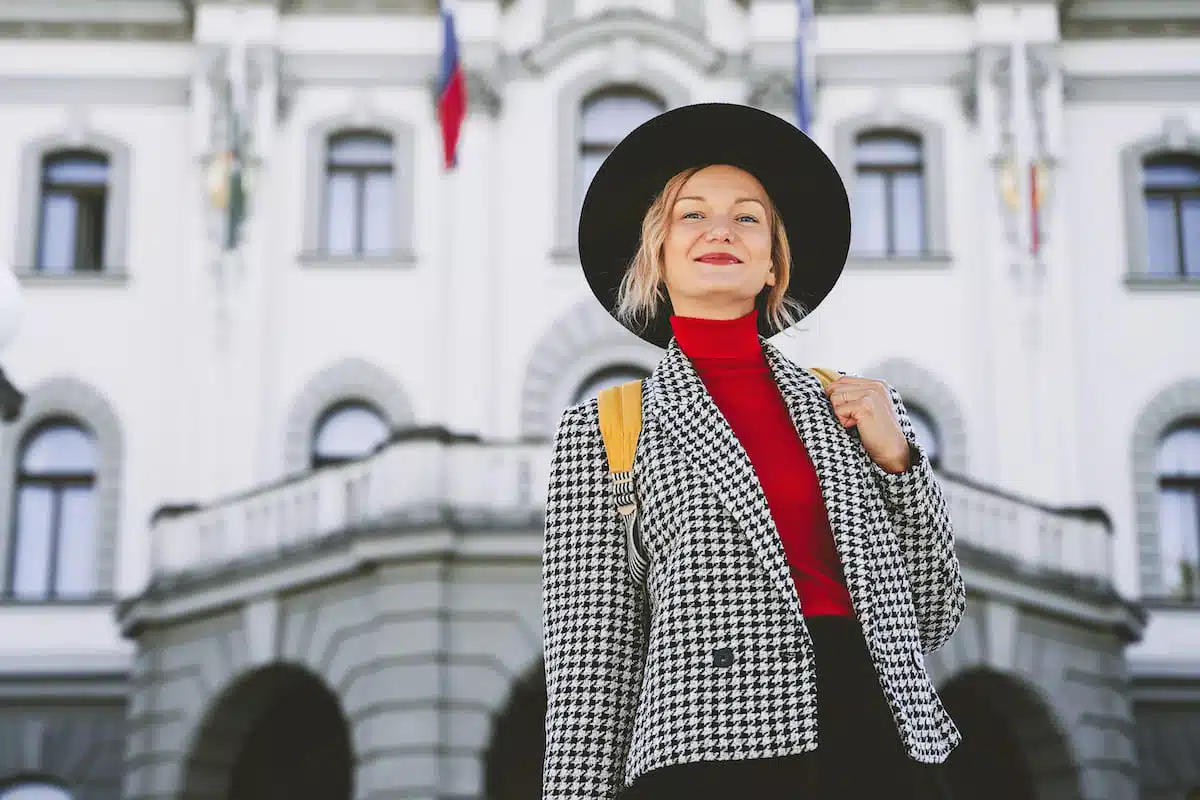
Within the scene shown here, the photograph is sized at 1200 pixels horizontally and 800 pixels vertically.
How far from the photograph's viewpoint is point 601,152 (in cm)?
A: 2408

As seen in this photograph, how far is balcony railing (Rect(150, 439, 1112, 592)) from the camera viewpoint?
18828mm

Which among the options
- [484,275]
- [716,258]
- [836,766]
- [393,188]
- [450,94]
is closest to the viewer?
[836,766]

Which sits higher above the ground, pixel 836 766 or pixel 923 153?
pixel 923 153

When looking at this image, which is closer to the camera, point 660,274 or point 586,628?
point 586,628

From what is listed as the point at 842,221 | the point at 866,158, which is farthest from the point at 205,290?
the point at 842,221

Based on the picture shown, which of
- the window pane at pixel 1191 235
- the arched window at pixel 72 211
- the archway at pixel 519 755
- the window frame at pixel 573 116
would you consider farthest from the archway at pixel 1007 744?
the arched window at pixel 72 211

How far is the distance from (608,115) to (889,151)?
3.30m

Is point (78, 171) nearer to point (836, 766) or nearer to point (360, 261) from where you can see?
point (360, 261)

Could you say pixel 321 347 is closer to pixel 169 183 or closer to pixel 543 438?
pixel 169 183

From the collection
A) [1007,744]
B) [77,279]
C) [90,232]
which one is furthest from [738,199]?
[90,232]

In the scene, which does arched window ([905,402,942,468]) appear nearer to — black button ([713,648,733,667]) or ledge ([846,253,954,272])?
ledge ([846,253,954,272])

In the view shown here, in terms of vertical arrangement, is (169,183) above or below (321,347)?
above

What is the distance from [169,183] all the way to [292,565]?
646 cm

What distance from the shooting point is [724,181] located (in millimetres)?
4039
